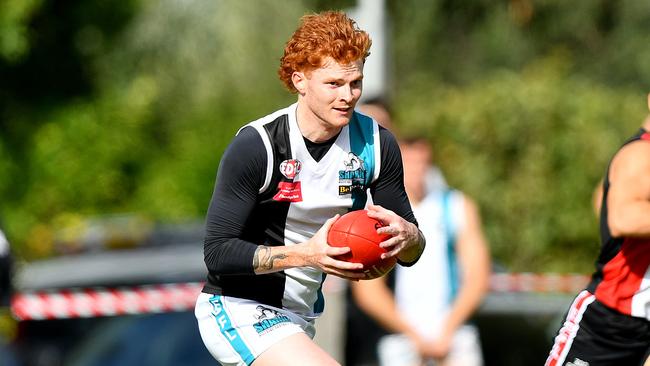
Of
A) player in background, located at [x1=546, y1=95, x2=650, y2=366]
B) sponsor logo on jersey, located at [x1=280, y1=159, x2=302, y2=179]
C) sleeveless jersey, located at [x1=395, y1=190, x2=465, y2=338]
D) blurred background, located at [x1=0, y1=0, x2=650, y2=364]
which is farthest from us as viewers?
blurred background, located at [x1=0, y1=0, x2=650, y2=364]

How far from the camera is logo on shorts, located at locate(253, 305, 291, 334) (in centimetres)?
548

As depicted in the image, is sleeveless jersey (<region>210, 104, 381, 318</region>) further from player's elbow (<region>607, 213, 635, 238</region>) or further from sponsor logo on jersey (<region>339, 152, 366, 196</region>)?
player's elbow (<region>607, 213, 635, 238</region>)

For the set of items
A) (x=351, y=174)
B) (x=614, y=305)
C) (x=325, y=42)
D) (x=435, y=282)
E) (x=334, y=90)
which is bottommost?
(x=435, y=282)

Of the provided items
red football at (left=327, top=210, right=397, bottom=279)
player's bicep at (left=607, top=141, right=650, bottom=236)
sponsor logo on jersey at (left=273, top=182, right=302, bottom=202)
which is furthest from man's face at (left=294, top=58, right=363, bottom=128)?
player's bicep at (left=607, top=141, right=650, bottom=236)

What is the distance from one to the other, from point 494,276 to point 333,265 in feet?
27.6

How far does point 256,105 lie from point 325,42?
1587 cm

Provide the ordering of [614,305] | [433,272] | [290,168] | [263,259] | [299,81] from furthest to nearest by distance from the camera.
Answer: [433,272], [614,305], [299,81], [290,168], [263,259]

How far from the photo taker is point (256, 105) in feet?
69.4

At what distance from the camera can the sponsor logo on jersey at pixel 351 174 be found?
548 centimetres

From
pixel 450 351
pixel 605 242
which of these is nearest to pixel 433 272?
pixel 450 351

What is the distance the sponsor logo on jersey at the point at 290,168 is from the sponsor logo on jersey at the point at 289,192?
0.04m

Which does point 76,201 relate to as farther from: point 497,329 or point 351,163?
point 351,163

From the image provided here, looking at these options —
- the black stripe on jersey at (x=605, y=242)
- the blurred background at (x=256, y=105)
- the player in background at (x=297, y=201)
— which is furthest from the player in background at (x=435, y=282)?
the blurred background at (x=256, y=105)

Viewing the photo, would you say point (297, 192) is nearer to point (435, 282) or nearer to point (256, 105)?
point (435, 282)
